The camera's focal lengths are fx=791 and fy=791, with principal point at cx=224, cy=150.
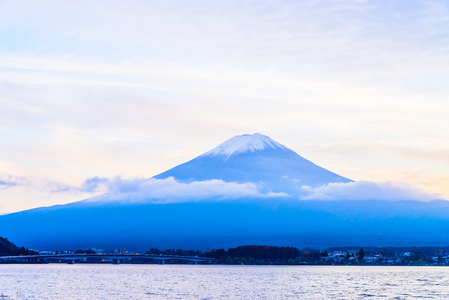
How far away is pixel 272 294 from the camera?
3393 inches

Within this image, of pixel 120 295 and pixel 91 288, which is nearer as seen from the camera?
pixel 120 295

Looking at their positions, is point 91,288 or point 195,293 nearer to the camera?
point 195,293

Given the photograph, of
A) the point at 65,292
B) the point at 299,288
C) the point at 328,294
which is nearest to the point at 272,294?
the point at 328,294

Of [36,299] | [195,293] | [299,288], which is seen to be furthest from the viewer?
[299,288]

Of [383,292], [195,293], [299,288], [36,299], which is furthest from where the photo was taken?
[299,288]

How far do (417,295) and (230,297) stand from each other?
2156cm

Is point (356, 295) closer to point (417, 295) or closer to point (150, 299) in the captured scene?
point (417, 295)

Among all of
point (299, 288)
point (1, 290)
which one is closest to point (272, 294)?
point (299, 288)

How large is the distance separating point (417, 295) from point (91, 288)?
37906mm

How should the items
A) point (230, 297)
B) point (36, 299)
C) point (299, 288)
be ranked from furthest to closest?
point (299, 288) → point (230, 297) → point (36, 299)

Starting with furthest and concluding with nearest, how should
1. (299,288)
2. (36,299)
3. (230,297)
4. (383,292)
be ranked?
(299,288) → (383,292) → (230,297) → (36,299)

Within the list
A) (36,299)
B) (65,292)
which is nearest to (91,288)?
(65,292)

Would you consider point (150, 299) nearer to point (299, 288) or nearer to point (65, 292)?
point (65, 292)

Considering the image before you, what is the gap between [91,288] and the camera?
9456cm
